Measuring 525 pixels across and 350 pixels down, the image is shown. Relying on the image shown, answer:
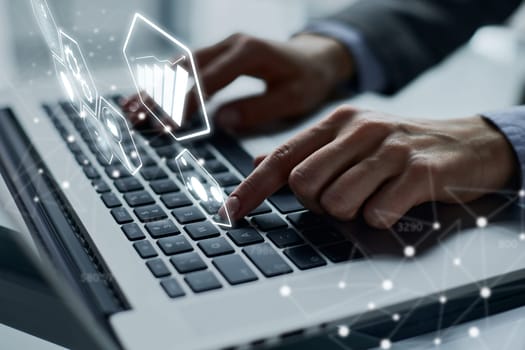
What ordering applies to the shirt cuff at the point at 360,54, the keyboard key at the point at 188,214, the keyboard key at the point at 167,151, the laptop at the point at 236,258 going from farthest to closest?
the shirt cuff at the point at 360,54, the keyboard key at the point at 167,151, the keyboard key at the point at 188,214, the laptop at the point at 236,258

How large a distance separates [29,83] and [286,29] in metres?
0.40

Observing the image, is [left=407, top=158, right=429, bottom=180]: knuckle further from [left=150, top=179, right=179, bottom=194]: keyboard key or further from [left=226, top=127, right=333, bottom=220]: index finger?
[left=150, top=179, right=179, bottom=194]: keyboard key

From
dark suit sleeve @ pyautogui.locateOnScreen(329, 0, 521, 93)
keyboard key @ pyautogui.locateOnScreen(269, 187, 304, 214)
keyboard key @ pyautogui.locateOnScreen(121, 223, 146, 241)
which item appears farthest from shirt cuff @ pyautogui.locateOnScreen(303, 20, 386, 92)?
keyboard key @ pyautogui.locateOnScreen(121, 223, 146, 241)

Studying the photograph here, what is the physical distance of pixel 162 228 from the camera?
0.48 m

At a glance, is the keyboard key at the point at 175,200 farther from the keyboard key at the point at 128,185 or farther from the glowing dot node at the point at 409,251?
the glowing dot node at the point at 409,251

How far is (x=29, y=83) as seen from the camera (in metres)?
0.73

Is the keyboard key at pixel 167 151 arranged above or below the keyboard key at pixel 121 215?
below

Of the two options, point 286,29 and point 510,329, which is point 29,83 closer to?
point 286,29

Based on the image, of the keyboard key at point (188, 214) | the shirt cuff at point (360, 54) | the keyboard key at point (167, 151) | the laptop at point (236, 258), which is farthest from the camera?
the shirt cuff at point (360, 54)

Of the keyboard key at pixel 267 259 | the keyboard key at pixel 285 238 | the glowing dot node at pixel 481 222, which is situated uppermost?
the keyboard key at pixel 267 259

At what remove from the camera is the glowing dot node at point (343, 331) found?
40 centimetres

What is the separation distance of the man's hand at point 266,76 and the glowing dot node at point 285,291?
0.28 metres

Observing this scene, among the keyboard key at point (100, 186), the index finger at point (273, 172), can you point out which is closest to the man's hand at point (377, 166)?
the index finger at point (273, 172)

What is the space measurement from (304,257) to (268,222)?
0.06m
